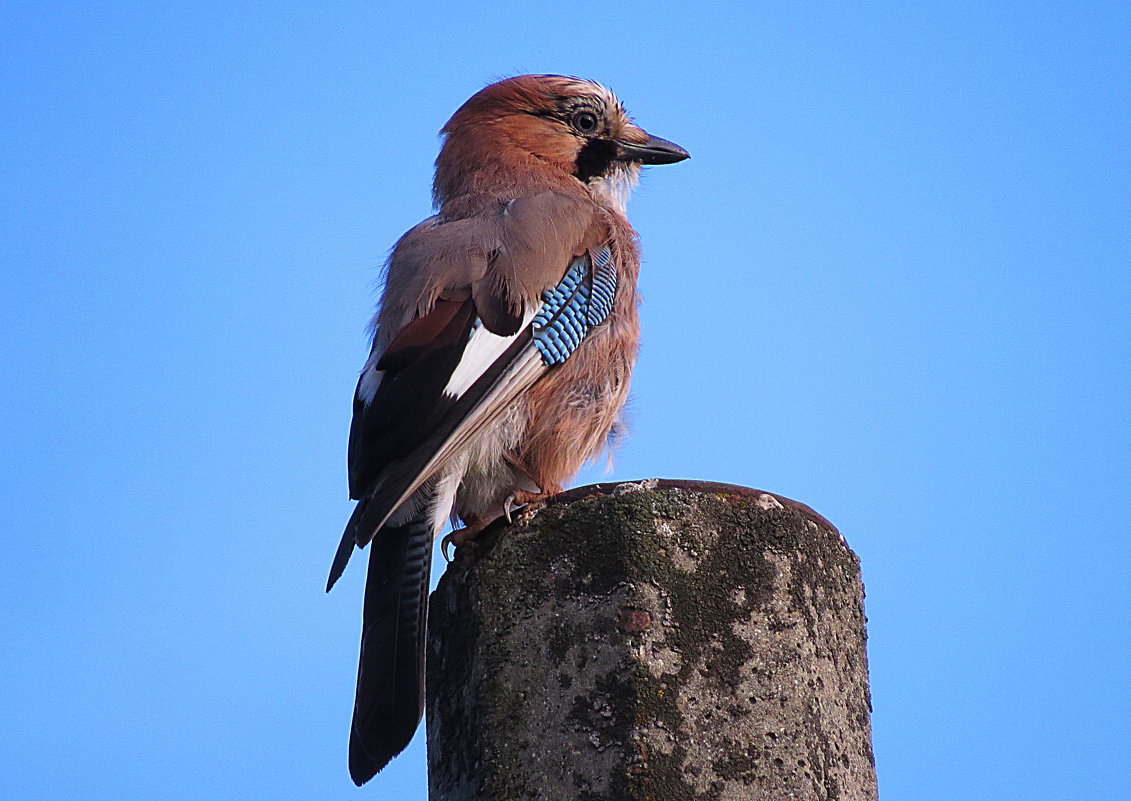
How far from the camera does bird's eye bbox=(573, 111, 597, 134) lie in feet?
22.0

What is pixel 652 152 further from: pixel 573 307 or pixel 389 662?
pixel 389 662

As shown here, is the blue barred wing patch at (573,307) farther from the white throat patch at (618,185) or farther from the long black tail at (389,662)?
the white throat patch at (618,185)

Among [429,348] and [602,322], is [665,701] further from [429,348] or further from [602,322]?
[602,322]

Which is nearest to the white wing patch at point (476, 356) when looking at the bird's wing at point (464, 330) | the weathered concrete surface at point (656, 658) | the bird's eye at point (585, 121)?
the bird's wing at point (464, 330)

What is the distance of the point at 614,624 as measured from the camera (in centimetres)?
304

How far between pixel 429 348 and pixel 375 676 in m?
1.10

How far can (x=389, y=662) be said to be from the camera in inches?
150

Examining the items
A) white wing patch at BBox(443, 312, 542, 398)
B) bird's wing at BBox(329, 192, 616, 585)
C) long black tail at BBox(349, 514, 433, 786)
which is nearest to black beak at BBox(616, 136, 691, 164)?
bird's wing at BBox(329, 192, 616, 585)

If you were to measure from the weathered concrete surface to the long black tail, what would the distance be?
294 mm

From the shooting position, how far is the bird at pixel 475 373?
394cm

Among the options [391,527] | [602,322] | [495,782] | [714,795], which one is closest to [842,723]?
[714,795]

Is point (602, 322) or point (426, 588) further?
point (602, 322)

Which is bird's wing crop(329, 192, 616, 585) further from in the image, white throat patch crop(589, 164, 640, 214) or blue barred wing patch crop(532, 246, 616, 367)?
white throat patch crop(589, 164, 640, 214)

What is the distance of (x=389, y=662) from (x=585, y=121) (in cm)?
366
